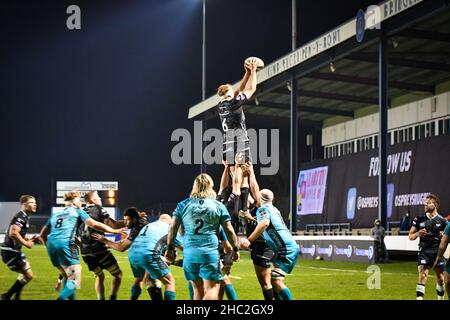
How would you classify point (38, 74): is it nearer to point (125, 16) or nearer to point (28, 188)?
point (125, 16)

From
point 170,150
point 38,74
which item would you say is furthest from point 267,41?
point 170,150

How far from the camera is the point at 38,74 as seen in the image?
7050cm

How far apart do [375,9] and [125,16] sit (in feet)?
121

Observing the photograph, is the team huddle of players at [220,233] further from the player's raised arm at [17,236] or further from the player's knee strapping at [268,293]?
the player's raised arm at [17,236]

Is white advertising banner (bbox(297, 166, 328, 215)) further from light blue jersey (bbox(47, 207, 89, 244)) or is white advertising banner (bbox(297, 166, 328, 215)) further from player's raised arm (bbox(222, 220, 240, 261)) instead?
player's raised arm (bbox(222, 220, 240, 261))

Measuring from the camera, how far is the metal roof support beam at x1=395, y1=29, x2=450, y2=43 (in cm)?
3234

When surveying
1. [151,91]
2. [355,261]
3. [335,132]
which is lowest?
[355,261]

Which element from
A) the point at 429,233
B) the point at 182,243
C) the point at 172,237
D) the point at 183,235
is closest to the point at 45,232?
the point at 182,243

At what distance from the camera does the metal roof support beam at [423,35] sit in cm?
3234

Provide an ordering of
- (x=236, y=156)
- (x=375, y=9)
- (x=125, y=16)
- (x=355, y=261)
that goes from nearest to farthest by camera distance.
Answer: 1. (x=236, y=156)
2. (x=375, y=9)
3. (x=355, y=261)
4. (x=125, y=16)

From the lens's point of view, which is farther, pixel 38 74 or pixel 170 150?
pixel 170 150

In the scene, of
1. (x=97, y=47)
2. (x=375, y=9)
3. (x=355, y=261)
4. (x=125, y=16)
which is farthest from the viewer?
(x=97, y=47)

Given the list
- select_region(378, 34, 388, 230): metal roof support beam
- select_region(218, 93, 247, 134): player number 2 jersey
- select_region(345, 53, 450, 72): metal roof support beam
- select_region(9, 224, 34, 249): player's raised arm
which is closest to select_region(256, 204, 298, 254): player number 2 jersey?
select_region(218, 93, 247, 134): player number 2 jersey

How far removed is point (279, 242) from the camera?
14.0 meters
